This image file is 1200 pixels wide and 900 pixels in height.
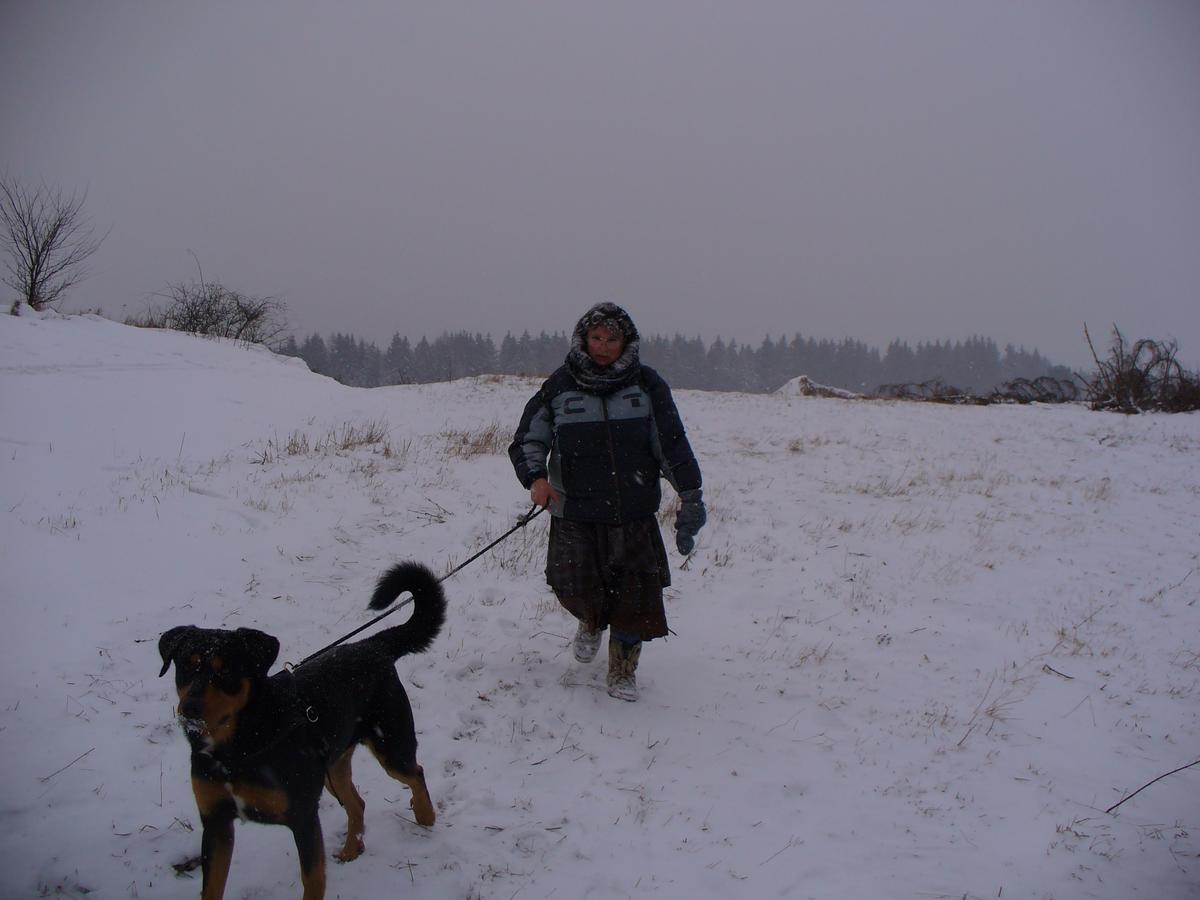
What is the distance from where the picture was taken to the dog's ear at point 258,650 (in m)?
2.35

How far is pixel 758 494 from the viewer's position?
9.42 meters

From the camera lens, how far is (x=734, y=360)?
111250mm

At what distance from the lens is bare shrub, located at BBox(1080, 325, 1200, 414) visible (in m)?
17.3

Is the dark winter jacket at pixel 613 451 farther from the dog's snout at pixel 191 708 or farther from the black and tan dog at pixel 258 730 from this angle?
the dog's snout at pixel 191 708

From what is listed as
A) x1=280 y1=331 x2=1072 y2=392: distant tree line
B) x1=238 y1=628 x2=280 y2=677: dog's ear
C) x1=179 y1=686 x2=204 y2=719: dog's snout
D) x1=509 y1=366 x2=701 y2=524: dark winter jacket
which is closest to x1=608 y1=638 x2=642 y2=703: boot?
x1=509 y1=366 x2=701 y2=524: dark winter jacket

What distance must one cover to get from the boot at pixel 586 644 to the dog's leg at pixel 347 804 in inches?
70.8

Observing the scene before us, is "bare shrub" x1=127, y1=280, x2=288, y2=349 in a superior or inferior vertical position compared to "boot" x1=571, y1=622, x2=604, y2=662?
superior

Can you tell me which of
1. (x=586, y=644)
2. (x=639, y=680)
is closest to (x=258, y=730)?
(x=586, y=644)

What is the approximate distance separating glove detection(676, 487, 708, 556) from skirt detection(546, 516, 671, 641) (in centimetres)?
17

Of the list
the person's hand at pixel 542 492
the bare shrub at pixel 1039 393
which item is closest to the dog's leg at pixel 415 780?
the person's hand at pixel 542 492

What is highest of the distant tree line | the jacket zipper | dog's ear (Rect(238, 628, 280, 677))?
the distant tree line

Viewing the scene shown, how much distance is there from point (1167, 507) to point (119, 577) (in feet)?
43.6

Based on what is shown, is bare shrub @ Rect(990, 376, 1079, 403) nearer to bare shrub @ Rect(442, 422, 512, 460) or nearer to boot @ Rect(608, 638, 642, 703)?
bare shrub @ Rect(442, 422, 512, 460)

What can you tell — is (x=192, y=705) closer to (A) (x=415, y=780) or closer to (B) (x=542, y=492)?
(A) (x=415, y=780)
